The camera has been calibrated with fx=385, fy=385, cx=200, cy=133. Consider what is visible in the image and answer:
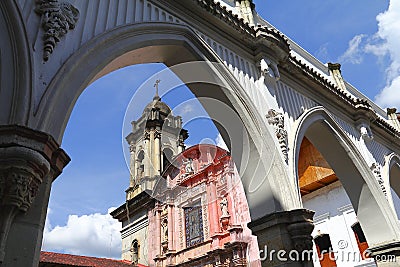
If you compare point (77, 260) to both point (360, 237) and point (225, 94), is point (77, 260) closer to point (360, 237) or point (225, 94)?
point (360, 237)

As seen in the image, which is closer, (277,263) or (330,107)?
(277,263)

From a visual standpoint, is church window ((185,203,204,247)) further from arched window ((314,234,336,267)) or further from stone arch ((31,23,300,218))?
stone arch ((31,23,300,218))

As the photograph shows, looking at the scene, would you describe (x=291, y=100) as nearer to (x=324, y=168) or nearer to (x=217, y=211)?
(x=324, y=168)

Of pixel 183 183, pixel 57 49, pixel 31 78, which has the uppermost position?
pixel 183 183

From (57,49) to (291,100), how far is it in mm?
3982

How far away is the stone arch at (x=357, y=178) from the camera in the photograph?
22.1 ft

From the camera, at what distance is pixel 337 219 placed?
10.9 meters

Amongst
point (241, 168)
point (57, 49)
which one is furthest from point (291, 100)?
point (57, 49)

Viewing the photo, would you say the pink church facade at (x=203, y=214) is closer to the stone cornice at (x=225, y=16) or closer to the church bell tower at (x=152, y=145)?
the church bell tower at (x=152, y=145)

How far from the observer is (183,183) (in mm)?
17703

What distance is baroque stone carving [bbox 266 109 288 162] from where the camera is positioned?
5235 millimetres

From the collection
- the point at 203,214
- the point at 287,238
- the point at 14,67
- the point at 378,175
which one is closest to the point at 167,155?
the point at 203,214

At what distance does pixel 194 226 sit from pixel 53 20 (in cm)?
1449

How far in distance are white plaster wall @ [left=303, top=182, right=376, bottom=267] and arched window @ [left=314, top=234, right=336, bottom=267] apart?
0.38ft
